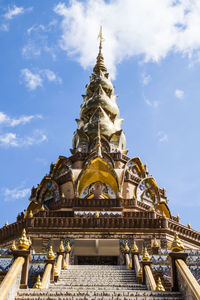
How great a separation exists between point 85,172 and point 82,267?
575 inches

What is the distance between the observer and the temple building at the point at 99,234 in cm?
946

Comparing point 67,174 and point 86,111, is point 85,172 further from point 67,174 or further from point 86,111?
point 86,111

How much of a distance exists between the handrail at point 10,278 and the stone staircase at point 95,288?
45 centimetres

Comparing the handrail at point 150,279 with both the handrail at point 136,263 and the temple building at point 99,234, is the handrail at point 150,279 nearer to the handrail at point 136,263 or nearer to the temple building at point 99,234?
the temple building at point 99,234

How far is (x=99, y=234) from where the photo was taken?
21.2 metres

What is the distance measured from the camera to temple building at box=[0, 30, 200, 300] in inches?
372

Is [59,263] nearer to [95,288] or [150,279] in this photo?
[95,288]

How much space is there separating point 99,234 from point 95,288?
1080cm

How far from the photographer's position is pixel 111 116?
1566 inches

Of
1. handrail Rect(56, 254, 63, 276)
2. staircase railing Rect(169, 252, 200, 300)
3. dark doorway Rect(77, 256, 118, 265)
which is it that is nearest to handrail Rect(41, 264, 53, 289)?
handrail Rect(56, 254, 63, 276)

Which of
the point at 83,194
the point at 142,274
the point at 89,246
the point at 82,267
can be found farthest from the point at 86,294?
the point at 83,194

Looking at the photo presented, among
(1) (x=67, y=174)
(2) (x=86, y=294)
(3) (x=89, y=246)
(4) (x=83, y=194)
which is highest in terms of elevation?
(1) (x=67, y=174)

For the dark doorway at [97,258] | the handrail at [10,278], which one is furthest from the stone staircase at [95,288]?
the dark doorway at [97,258]

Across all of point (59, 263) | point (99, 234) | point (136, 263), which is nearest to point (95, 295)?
point (136, 263)
